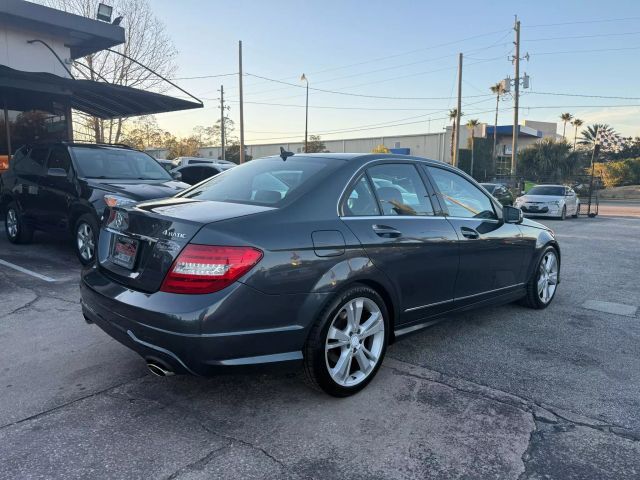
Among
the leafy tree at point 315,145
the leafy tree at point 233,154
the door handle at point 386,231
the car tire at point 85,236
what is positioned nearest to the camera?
the door handle at point 386,231

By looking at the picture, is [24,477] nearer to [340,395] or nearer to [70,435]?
[70,435]

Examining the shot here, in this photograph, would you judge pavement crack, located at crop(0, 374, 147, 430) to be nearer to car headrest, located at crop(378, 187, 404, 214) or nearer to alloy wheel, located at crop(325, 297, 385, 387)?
alloy wheel, located at crop(325, 297, 385, 387)

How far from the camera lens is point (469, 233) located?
4.16m

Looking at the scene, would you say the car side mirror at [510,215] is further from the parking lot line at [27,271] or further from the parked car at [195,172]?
the parked car at [195,172]

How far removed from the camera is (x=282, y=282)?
2773mm

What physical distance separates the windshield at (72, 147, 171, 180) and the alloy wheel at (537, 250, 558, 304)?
18.2 ft

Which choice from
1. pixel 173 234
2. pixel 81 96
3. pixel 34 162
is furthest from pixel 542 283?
pixel 81 96

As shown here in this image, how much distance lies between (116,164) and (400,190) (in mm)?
5167

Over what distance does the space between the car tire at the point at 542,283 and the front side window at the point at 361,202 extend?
258cm

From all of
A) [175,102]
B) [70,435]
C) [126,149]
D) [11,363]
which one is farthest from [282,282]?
[175,102]

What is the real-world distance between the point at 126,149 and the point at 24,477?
6.28 m

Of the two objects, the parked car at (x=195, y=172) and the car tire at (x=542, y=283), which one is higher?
the parked car at (x=195, y=172)

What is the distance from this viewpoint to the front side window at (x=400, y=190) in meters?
3.59

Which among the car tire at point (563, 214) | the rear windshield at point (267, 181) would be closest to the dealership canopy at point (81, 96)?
the rear windshield at point (267, 181)
